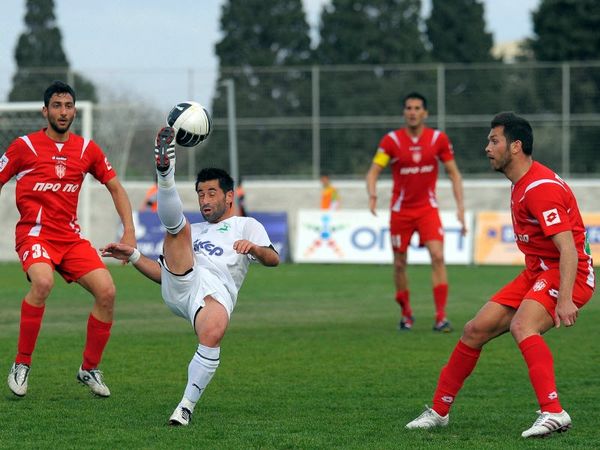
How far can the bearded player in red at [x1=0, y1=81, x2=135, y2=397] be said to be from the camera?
8852mm

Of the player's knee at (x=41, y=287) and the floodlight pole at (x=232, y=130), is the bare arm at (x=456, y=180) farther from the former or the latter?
the floodlight pole at (x=232, y=130)

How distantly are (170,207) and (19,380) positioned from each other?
211 cm

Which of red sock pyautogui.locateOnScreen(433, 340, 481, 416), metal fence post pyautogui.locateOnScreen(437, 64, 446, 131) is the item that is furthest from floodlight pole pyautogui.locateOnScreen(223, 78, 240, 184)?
red sock pyautogui.locateOnScreen(433, 340, 481, 416)

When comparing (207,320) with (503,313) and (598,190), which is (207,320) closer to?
(503,313)

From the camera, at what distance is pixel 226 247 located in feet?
26.1

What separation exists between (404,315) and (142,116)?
18.2m

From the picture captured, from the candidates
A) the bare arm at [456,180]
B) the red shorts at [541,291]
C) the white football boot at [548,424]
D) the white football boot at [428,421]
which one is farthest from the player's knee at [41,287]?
the bare arm at [456,180]

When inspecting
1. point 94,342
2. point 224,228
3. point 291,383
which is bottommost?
point 291,383

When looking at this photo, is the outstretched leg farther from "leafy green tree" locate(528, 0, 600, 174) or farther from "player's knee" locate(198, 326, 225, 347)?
"leafy green tree" locate(528, 0, 600, 174)

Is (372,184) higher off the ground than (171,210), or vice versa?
(171,210)

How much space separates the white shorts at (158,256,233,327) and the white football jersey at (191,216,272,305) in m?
0.06

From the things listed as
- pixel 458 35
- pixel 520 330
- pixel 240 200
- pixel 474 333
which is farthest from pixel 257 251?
pixel 458 35

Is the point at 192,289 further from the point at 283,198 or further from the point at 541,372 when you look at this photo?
the point at 283,198

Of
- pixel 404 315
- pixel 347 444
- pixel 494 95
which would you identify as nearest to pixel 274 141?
pixel 494 95
